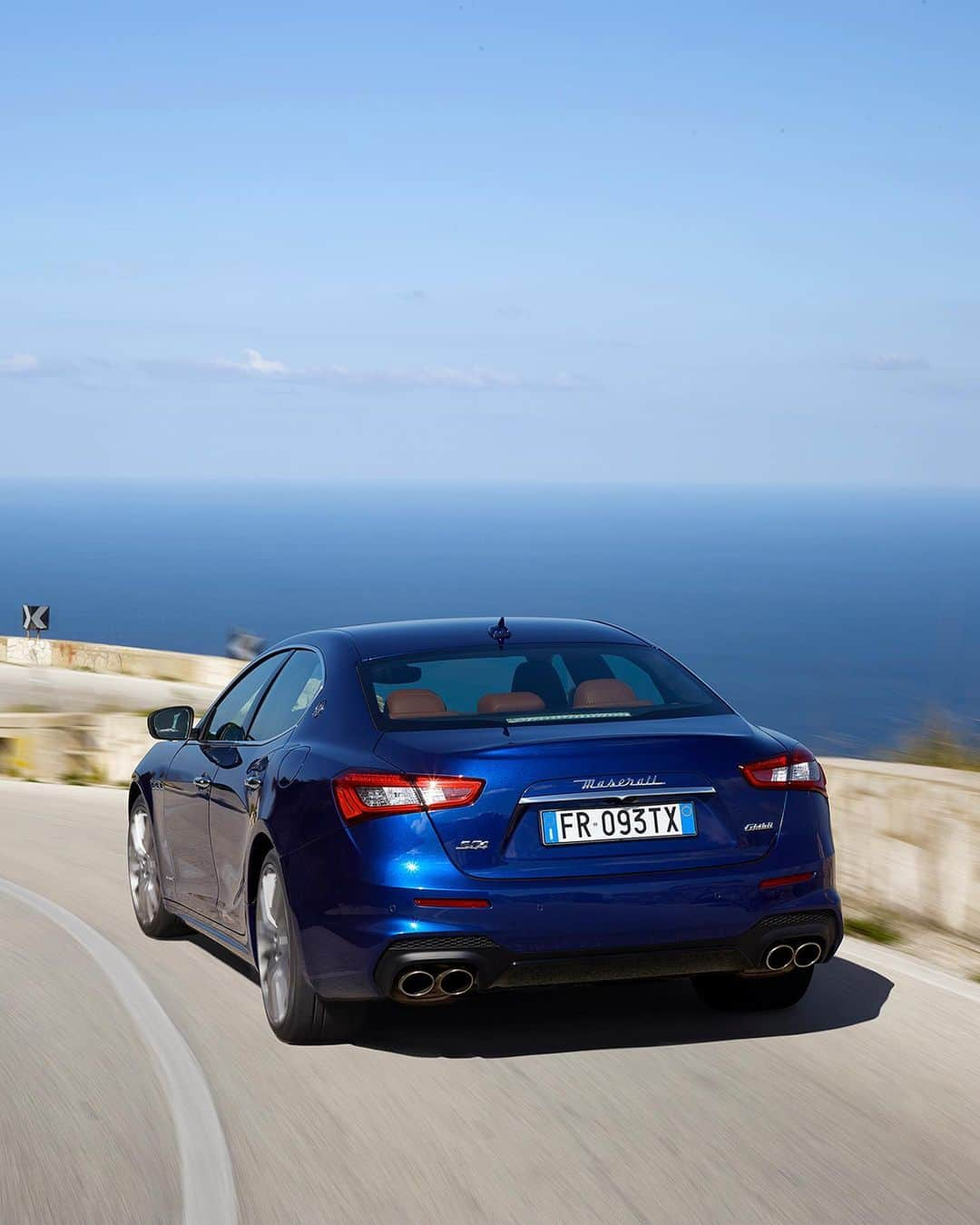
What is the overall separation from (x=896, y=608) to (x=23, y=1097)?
172m

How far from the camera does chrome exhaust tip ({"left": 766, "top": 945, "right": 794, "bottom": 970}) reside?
225 inches

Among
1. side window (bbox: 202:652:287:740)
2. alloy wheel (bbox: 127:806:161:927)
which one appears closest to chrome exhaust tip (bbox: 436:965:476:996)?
side window (bbox: 202:652:287:740)

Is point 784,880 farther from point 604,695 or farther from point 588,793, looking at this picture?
point 604,695

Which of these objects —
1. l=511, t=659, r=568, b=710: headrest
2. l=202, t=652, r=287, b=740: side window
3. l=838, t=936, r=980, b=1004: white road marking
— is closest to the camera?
l=511, t=659, r=568, b=710: headrest

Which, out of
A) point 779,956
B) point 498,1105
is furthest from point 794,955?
point 498,1105

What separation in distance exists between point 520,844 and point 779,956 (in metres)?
0.95

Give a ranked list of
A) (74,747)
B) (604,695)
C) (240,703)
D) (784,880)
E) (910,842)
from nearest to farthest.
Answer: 1. (784,880)
2. (604,695)
3. (240,703)
4. (910,842)
5. (74,747)

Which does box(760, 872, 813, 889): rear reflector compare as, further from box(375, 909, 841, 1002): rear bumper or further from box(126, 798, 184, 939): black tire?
box(126, 798, 184, 939): black tire

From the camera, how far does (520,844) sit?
5496 mm

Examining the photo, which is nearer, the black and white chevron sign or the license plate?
the license plate

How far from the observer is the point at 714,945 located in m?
5.61

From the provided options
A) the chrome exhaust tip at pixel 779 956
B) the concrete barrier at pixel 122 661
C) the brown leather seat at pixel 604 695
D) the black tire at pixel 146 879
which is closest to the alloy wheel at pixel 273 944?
the brown leather seat at pixel 604 695

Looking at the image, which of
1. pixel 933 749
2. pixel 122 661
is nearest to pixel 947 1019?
pixel 933 749

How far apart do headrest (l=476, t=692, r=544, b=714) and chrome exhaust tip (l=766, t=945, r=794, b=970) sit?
3.70 feet
